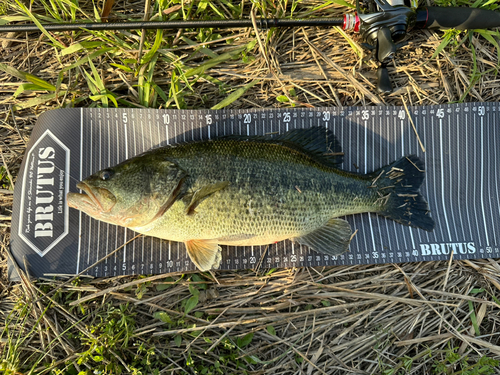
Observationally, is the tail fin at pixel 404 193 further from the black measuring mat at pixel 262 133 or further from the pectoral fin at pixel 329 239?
the pectoral fin at pixel 329 239

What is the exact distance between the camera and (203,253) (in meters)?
2.95

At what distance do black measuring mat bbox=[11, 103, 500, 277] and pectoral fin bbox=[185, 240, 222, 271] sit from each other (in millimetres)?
214

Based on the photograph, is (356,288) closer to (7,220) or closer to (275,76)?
(275,76)

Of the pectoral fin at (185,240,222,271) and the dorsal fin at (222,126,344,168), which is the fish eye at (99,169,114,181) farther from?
the dorsal fin at (222,126,344,168)

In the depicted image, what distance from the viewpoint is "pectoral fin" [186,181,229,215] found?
271cm

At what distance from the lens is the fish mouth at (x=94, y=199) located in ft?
8.82

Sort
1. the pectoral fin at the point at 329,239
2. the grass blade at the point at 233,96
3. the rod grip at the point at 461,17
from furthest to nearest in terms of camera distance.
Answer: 1. the grass blade at the point at 233,96
2. the rod grip at the point at 461,17
3. the pectoral fin at the point at 329,239

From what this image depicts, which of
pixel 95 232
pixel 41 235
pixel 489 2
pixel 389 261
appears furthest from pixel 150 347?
pixel 489 2

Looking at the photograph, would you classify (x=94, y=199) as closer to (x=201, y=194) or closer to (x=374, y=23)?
(x=201, y=194)

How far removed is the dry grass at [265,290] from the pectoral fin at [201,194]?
814mm

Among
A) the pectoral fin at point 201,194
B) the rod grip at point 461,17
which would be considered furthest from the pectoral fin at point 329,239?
the rod grip at point 461,17

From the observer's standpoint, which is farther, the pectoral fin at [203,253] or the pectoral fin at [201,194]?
the pectoral fin at [203,253]

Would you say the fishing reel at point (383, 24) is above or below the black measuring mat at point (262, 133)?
above

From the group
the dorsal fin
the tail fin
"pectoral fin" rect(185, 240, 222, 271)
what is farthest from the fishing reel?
"pectoral fin" rect(185, 240, 222, 271)
